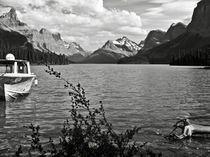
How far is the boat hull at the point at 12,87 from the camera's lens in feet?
95.1

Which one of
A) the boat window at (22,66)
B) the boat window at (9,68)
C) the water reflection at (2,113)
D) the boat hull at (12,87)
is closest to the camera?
the water reflection at (2,113)

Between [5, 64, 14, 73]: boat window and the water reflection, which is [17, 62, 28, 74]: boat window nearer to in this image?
[5, 64, 14, 73]: boat window

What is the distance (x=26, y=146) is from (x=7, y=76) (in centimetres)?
1545

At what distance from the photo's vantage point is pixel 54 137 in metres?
16.4

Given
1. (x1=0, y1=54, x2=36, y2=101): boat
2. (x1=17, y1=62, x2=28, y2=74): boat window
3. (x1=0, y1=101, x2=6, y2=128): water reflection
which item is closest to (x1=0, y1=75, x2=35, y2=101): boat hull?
(x1=0, y1=54, x2=36, y2=101): boat

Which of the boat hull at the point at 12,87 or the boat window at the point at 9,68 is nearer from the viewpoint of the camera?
the boat hull at the point at 12,87

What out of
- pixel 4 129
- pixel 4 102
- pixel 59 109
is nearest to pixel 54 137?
pixel 4 129

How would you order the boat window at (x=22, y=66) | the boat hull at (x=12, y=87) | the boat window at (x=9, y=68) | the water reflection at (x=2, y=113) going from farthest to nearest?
1. the boat window at (x=22, y=66)
2. the boat window at (x=9, y=68)
3. the boat hull at (x=12, y=87)
4. the water reflection at (x=2, y=113)

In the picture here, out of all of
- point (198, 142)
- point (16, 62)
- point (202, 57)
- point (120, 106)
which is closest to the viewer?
point (198, 142)

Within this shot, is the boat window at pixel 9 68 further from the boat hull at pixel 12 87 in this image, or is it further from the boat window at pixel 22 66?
the boat hull at pixel 12 87

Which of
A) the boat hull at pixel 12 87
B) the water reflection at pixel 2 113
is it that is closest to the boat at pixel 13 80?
the boat hull at pixel 12 87

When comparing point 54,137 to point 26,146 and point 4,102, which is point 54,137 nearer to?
point 26,146

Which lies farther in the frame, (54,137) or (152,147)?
(54,137)

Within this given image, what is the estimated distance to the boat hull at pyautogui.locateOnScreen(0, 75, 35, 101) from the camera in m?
29.0
